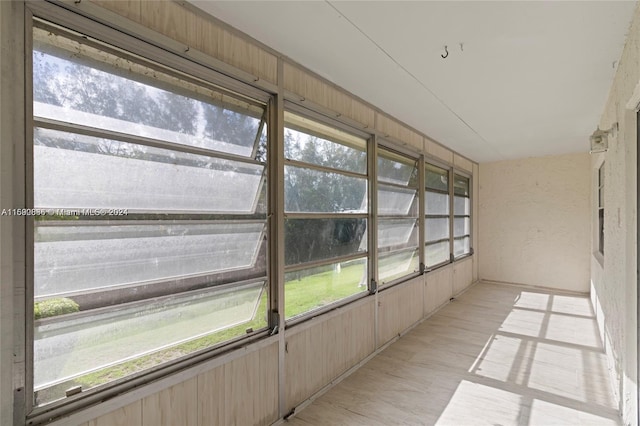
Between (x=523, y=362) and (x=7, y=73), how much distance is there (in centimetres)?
432

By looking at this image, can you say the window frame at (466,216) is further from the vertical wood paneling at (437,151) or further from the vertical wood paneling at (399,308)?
the vertical wood paneling at (399,308)

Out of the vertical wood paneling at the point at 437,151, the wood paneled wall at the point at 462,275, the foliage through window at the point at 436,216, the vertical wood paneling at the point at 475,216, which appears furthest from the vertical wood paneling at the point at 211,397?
the vertical wood paneling at the point at 475,216

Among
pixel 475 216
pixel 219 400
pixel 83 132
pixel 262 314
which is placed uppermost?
pixel 83 132

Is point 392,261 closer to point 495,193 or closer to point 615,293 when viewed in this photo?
point 615,293

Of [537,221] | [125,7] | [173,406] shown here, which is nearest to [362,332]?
[173,406]

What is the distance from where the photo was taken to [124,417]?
4.76 ft

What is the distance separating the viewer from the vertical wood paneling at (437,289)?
4.62 meters

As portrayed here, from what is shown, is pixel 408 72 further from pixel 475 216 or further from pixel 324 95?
pixel 475 216

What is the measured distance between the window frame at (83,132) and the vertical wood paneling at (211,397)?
0.10 meters

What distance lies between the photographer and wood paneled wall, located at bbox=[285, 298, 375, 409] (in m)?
2.38

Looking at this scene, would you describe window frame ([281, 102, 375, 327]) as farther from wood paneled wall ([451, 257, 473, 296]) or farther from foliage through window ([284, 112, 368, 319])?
wood paneled wall ([451, 257, 473, 296])

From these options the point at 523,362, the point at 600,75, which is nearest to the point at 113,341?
the point at 523,362

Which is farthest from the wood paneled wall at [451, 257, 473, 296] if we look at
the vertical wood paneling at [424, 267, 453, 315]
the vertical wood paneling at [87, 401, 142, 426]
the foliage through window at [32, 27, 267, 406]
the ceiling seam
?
the vertical wood paneling at [87, 401, 142, 426]

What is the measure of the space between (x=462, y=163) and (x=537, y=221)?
6.85 ft
